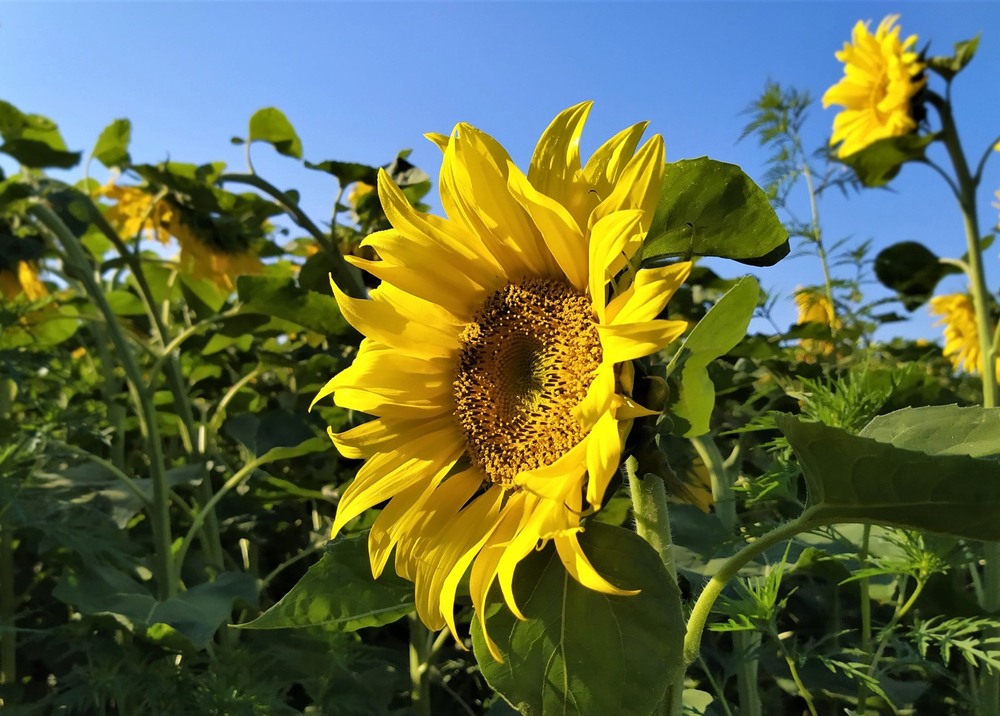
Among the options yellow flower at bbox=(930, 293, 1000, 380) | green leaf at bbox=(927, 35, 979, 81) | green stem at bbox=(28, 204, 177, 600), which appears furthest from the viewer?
yellow flower at bbox=(930, 293, 1000, 380)

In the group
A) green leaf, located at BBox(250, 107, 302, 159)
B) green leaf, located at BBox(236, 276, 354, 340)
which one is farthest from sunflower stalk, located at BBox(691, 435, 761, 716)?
green leaf, located at BBox(250, 107, 302, 159)

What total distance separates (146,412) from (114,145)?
0.88 m

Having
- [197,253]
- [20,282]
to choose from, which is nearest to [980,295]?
[197,253]

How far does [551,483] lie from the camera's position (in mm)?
455

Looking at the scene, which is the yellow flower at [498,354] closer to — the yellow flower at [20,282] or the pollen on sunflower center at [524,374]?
the pollen on sunflower center at [524,374]

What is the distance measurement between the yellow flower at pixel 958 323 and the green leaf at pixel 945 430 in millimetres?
1680

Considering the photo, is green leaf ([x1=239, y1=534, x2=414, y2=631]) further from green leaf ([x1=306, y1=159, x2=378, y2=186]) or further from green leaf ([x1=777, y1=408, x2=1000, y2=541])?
green leaf ([x1=306, y1=159, x2=378, y2=186])

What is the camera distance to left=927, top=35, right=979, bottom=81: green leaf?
4.87ft

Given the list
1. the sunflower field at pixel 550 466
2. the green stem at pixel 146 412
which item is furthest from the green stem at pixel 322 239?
the green stem at pixel 146 412

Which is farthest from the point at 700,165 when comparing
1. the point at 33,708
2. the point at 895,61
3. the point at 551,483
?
the point at 895,61

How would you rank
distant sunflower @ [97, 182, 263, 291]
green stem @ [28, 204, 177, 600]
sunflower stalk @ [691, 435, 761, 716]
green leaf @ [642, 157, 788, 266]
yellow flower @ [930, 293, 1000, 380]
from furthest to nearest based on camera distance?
yellow flower @ [930, 293, 1000, 380] → distant sunflower @ [97, 182, 263, 291] → green stem @ [28, 204, 177, 600] → sunflower stalk @ [691, 435, 761, 716] → green leaf @ [642, 157, 788, 266]

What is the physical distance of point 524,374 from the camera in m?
0.65

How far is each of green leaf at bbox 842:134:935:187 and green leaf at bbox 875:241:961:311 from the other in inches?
6.3

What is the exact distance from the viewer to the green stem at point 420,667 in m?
1.01
